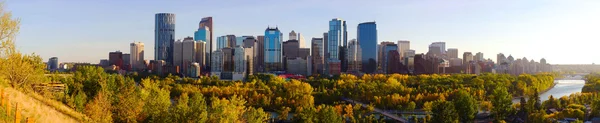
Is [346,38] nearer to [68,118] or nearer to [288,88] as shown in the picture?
[288,88]

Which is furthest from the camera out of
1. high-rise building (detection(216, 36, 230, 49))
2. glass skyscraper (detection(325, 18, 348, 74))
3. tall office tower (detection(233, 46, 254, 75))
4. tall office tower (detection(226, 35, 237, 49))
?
tall office tower (detection(226, 35, 237, 49))

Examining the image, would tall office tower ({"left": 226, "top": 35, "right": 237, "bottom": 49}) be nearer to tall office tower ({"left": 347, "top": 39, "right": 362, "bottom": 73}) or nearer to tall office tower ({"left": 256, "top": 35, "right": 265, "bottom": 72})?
tall office tower ({"left": 256, "top": 35, "right": 265, "bottom": 72})

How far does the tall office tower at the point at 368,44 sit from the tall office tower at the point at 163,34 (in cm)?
4089

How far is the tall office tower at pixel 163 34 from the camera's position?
11056cm

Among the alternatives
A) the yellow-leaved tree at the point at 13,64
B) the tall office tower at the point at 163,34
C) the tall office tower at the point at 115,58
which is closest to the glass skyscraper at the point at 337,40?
the tall office tower at the point at 163,34

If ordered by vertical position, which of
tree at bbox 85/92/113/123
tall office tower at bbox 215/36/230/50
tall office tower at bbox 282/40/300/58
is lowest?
tree at bbox 85/92/113/123

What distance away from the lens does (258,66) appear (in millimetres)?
102125

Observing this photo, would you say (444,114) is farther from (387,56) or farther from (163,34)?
(163,34)

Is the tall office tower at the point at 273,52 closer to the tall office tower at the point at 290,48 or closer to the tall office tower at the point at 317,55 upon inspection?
the tall office tower at the point at 317,55

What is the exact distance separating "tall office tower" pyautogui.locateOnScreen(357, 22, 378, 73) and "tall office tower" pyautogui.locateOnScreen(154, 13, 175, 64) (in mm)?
40890

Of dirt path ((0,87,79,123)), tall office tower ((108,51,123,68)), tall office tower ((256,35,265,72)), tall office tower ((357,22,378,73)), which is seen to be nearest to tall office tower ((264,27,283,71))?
tall office tower ((256,35,265,72))

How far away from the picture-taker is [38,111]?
12.7 metres

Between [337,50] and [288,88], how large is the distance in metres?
65.1

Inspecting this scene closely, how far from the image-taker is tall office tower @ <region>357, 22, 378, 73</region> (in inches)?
3984
